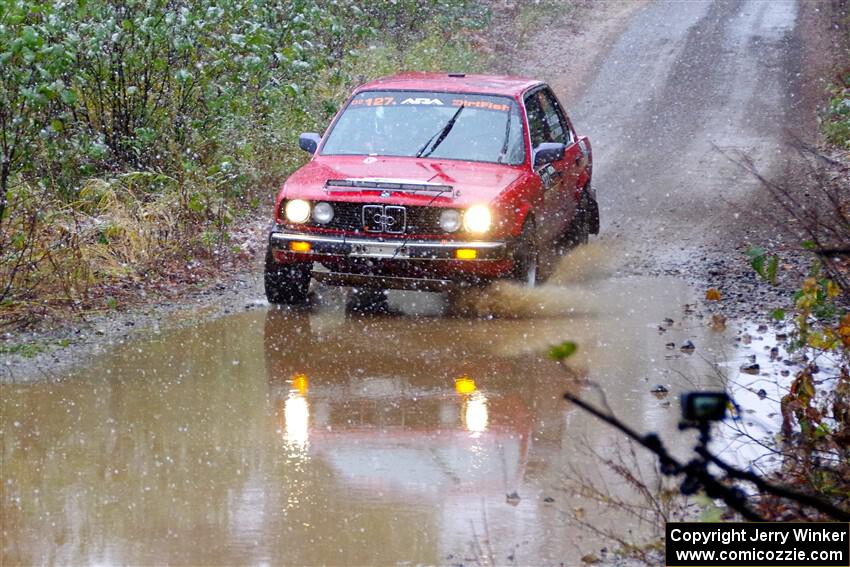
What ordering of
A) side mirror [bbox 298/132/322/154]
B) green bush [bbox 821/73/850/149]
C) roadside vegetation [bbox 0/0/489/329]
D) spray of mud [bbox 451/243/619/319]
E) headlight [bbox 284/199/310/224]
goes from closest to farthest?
1. headlight [bbox 284/199/310/224]
2. roadside vegetation [bbox 0/0/489/329]
3. spray of mud [bbox 451/243/619/319]
4. side mirror [bbox 298/132/322/154]
5. green bush [bbox 821/73/850/149]

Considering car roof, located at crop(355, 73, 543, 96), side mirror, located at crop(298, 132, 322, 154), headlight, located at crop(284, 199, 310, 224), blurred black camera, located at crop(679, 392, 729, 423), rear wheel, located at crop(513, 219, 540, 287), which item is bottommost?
rear wheel, located at crop(513, 219, 540, 287)

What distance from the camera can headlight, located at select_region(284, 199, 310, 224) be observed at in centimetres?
930

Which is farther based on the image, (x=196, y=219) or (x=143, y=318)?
(x=196, y=219)

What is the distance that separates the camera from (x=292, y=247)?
9.28 m

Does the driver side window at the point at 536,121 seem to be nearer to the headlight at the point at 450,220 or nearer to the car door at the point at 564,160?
the car door at the point at 564,160

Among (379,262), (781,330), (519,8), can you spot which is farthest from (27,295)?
(519,8)

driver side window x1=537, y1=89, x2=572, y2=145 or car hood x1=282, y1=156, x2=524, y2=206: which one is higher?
driver side window x1=537, y1=89, x2=572, y2=145

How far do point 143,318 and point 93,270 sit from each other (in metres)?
0.99

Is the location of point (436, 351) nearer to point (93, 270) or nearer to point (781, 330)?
point (781, 330)

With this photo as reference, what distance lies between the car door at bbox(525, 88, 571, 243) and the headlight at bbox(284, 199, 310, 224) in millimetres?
1901

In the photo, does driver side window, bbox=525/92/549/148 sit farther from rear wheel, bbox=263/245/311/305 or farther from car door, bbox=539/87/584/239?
rear wheel, bbox=263/245/311/305

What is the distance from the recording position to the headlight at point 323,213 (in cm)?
926

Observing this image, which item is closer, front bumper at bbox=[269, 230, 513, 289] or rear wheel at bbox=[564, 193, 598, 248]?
front bumper at bbox=[269, 230, 513, 289]

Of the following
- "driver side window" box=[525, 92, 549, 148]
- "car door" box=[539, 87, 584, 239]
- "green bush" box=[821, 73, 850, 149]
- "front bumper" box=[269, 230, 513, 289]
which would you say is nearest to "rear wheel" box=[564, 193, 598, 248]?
"car door" box=[539, 87, 584, 239]
